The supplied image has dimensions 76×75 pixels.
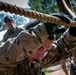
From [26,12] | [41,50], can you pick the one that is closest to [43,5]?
[41,50]

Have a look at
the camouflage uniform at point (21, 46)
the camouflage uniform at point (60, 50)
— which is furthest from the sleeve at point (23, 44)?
the camouflage uniform at point (60, 50)

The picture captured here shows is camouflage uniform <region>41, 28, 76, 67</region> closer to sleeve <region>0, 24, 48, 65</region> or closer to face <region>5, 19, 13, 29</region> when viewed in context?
sleeve <region>0, 24, 48, 65</region>

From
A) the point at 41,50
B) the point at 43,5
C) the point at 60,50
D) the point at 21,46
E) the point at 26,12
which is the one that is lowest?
the point at 43,5

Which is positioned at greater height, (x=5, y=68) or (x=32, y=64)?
(x=5, y=68)

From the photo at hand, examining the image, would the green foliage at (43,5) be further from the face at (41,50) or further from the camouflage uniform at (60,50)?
the face at (41,50)

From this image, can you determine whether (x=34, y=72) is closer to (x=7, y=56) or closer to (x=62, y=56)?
(x=62, y=56)

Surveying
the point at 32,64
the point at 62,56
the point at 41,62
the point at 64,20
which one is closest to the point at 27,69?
the point at 32,64

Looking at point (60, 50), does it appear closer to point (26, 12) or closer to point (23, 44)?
point (23, 44)

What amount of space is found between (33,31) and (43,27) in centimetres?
8

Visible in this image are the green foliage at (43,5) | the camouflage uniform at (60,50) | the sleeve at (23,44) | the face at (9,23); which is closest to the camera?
the sleeve at (23,44)

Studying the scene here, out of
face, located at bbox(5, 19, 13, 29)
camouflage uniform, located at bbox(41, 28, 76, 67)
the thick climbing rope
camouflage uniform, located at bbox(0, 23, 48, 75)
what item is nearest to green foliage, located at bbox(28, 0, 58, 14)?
face, located at bbox(5, 19, 13, 29)

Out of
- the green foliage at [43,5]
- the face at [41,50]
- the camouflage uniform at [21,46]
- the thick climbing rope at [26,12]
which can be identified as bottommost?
the green foliage at [43,5]

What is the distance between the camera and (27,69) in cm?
221

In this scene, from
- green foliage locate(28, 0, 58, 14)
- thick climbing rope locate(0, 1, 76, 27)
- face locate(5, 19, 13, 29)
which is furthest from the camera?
green foliage locate(28, 0, 58, 14)
